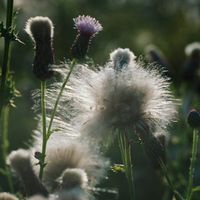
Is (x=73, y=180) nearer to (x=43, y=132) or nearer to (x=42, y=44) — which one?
(x=43, y=132)

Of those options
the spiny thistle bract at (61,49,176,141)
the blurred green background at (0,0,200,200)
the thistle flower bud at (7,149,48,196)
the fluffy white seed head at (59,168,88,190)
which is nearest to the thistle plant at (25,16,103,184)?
the spiny thistle bract at (61,49,176,141)

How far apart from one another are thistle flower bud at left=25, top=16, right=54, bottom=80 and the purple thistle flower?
0.13 m

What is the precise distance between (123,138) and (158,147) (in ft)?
0.61

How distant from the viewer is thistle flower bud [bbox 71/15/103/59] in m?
2.78

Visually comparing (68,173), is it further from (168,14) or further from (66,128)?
(168,14)

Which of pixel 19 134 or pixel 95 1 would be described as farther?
pixel 95 1

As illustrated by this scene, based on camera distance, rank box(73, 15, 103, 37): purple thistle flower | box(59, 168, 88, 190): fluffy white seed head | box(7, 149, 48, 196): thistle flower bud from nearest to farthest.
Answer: box(59, 168, 88, 190): fluffy white seed head < box(7, 149, 48, 196): thistle flower bud < box(73, 15, 103, 37): purple thistle flower

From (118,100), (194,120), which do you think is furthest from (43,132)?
(194,120)

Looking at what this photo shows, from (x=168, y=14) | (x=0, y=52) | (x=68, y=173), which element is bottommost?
(x=68, y=173)

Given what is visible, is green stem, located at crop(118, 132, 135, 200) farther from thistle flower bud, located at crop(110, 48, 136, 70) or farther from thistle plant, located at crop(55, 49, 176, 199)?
thistle flower bud, located at crop(110, 48, 136, 70)

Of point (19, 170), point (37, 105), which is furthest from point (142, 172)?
point (19, 170)

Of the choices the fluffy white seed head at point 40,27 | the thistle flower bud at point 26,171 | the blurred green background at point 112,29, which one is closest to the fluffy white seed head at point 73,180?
the thistle flower bud at point 26,171

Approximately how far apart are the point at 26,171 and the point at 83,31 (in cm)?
84

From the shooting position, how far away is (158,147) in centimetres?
266
